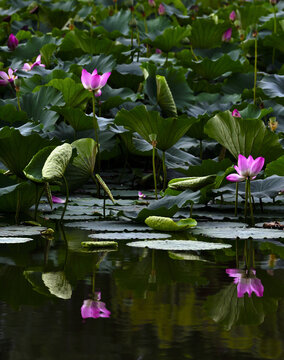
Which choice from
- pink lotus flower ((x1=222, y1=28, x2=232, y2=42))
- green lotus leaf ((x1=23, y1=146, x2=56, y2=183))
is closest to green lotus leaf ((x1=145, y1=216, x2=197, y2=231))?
green lotus leaf ((x1=23, y1=146, x2=56, y2=183))

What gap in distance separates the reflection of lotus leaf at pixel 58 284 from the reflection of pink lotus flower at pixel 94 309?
7cm

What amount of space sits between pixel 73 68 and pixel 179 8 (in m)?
2.83

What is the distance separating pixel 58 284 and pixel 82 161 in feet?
4.77

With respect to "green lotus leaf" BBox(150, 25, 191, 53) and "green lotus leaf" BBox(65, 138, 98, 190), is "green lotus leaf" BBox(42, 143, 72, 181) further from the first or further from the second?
"green lotus leaf" BBox(150, 25, 191, 53)

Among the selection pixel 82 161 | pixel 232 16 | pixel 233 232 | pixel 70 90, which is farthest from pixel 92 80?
pixel 232 16

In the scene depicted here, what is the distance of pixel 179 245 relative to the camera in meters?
2.18

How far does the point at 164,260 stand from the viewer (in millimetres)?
2049

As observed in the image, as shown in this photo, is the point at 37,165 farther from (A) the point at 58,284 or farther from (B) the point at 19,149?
(A) the point at 58,284

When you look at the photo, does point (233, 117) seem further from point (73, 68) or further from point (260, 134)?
point (73, 68)

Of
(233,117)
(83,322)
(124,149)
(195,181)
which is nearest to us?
(83,322)

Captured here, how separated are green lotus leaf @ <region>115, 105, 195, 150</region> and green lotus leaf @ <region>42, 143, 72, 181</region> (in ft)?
2.35

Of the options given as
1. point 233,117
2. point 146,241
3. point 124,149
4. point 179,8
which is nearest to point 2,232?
point 146,241

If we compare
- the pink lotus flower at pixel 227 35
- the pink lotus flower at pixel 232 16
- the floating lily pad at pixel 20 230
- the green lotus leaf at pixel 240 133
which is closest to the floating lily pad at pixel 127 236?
the floating lily pad at pixel 20 230

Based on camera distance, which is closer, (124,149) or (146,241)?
(146,241)
